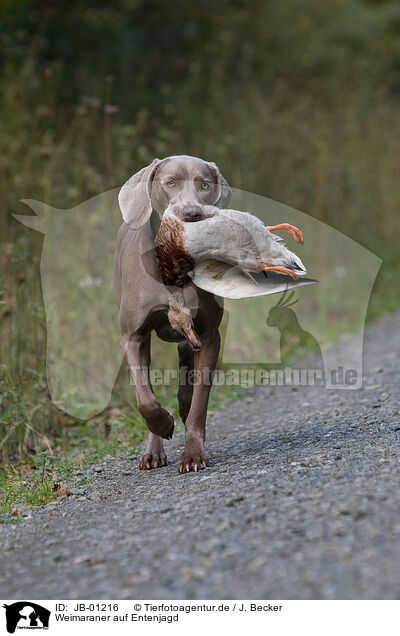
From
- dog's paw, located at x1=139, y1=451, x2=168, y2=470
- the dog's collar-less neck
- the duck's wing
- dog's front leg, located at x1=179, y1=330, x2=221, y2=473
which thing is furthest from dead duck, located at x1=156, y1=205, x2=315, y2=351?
dog's paw, located at x1=139, y1=451, x2=168, y2=470

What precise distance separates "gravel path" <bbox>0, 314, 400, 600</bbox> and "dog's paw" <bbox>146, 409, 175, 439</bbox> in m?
0.20

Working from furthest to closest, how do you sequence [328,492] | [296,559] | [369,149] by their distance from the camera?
[369,149]
[328,492]
[296,559]

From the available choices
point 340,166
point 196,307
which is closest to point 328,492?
point 196,307

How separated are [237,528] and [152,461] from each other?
1.39 meters

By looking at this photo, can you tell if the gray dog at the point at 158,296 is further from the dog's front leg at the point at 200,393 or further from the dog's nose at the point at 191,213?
the dog's nose at the point at 191,213

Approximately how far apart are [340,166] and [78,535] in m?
8.00

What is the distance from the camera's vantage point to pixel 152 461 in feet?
12.9

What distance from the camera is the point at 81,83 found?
1005 centimetres

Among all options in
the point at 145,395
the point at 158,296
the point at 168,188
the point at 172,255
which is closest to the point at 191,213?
the point at 172,255

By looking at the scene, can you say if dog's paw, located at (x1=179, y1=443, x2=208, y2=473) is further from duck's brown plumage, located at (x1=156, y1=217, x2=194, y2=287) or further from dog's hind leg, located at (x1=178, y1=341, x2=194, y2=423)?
duck's brown plumage, located at (x1=156, y1=217, x2=194, y2=287)

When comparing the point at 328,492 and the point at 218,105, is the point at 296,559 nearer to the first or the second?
the point at 328,492

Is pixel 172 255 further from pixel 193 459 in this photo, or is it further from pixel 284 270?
pixel 193 459
